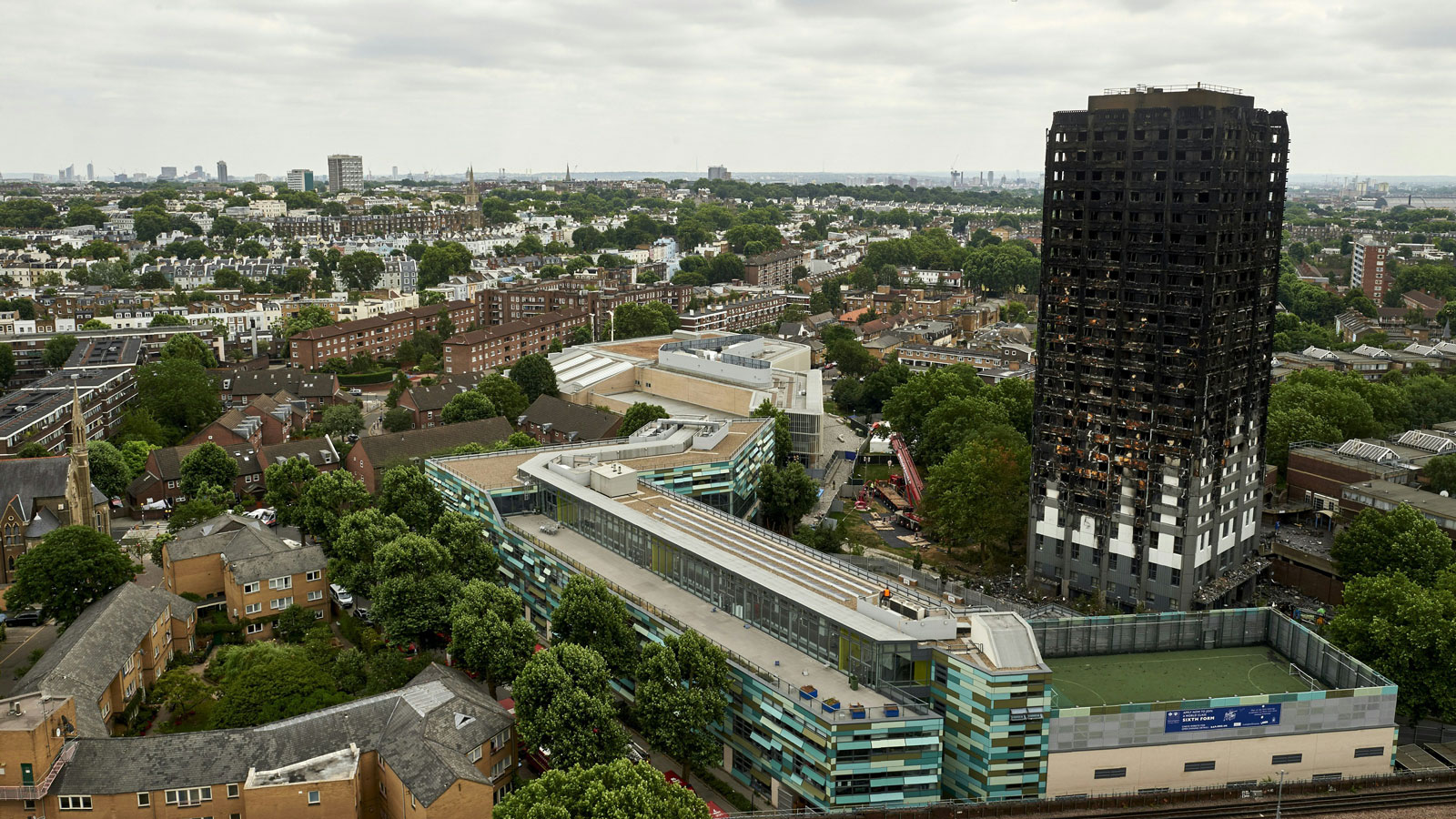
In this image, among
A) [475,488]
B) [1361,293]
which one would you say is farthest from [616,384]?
[1361,293]

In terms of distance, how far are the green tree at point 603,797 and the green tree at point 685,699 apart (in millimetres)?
4570

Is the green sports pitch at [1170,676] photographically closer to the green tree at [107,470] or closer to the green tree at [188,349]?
the green tree at [107,470]

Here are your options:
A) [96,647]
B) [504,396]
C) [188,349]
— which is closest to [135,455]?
[504,396]

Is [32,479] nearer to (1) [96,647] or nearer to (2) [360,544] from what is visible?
(2) [360,544]

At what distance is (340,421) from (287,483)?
20.7 meters

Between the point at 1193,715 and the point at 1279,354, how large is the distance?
3183 inches

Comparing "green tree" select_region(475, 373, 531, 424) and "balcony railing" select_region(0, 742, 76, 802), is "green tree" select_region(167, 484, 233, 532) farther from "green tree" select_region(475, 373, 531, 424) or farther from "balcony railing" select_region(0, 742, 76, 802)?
"green tree" select_region(475, 373, 531, 424)

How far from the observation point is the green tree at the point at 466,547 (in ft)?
176

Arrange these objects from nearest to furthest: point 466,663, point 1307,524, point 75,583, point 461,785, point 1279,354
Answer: point 461,785 < point 466,663 < point 75,583 < point 1307,524 < point 1279,354

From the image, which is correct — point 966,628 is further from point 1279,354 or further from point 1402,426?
point 1279,354

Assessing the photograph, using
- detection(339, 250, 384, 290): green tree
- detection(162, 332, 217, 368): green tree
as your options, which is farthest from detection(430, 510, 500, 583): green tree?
detection(339, 250, 384, 290): green tree

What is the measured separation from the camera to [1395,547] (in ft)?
179

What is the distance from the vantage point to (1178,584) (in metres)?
55.8

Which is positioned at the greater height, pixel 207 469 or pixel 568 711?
pixel 207 469
